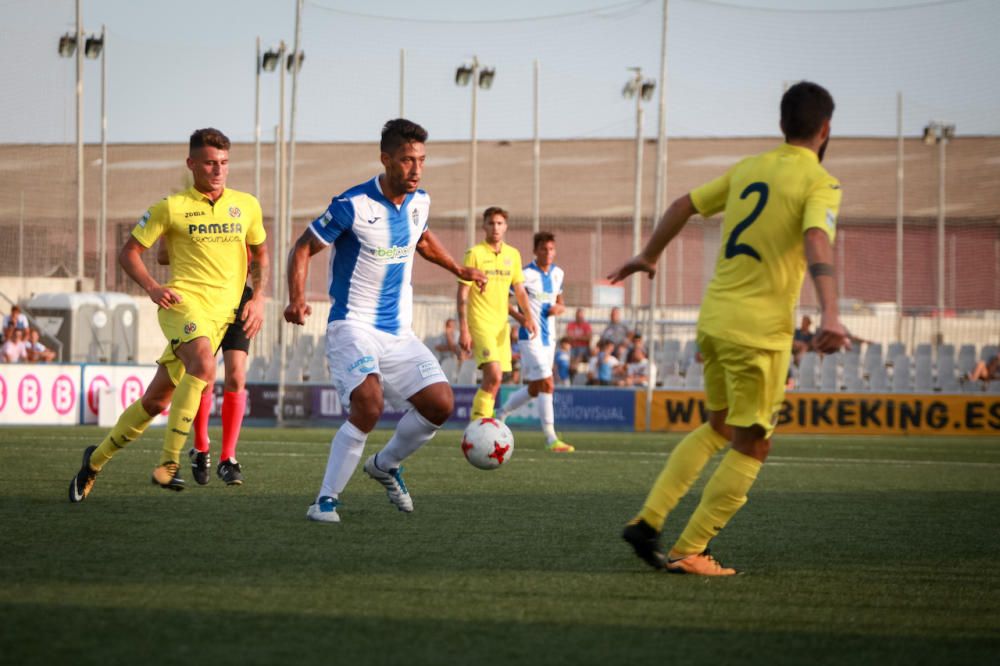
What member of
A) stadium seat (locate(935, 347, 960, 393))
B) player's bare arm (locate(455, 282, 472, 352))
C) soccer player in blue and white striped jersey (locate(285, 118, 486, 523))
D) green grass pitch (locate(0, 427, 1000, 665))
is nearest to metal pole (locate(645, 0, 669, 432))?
stadium seat (locate(935, 347, 960, 393))

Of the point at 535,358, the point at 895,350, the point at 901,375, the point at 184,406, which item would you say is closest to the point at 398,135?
the point at 184,406

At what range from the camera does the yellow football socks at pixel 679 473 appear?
18.4ft

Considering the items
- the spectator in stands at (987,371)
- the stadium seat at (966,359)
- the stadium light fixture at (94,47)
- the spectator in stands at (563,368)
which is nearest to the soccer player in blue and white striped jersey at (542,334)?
the spectator in stands at (563,368)

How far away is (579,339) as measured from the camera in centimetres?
2338

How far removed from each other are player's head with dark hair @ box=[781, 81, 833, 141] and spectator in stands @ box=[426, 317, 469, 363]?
17.7 metres

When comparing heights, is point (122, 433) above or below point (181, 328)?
A: below

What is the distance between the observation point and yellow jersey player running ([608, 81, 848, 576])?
17.5 feet

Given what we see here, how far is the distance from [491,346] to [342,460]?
283 inches

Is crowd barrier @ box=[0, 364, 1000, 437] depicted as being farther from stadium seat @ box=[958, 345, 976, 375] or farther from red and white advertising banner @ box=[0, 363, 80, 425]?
stadium seat @ box=[958, 345, 976, 375]

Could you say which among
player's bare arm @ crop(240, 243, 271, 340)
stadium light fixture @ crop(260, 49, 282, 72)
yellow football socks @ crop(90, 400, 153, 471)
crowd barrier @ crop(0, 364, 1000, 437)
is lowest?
crowd barrier @ crop(0, 364, 1000, 437)

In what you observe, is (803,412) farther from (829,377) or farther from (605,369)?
(605,369)

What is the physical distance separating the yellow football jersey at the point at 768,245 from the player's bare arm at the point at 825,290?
9 cm

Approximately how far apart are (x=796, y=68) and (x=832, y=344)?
21.6 m

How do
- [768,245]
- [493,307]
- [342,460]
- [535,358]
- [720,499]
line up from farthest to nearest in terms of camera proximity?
[535,358]
[493,307]
[342,460]
[720,499]
[768,245]
